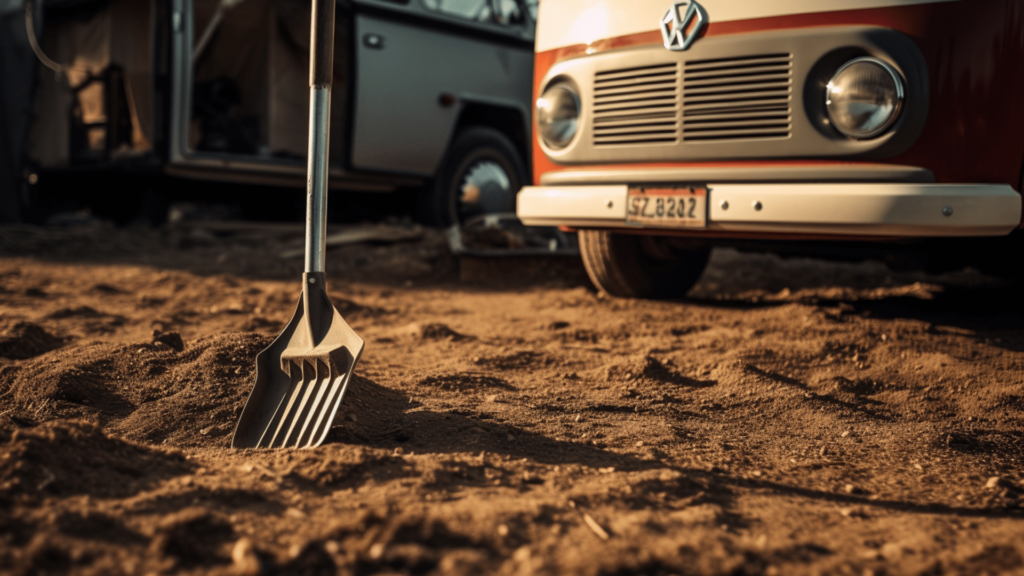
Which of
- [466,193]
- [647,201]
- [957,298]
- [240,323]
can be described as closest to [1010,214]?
[647,201]

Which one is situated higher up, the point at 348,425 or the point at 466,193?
the point at 466,193

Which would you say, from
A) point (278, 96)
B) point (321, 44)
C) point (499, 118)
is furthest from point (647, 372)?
point (278, 96)

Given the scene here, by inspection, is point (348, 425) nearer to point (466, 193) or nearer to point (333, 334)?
point (333, 334)

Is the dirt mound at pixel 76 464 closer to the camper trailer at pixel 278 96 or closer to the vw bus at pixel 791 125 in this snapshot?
the vw bus at pixel 791 125

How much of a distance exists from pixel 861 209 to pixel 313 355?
1602 millimetres

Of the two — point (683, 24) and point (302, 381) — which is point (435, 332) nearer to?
point (302, 381)

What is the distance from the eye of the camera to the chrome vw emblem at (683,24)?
110 inches

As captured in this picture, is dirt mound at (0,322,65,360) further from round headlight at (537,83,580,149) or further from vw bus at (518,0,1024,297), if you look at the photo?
round headlight at (537,83,580,149)

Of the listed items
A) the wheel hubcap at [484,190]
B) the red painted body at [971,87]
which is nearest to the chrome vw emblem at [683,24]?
the red painted body at [971,87]

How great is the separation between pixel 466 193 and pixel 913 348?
12.7ft

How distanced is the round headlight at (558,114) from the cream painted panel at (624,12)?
0.61 ft

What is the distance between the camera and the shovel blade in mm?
1832

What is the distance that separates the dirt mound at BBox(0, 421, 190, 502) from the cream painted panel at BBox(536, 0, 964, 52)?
2105mm

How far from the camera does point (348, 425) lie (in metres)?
1.92
